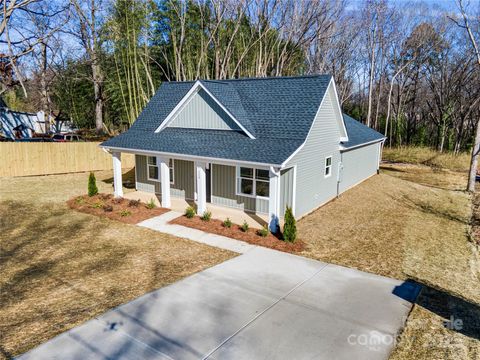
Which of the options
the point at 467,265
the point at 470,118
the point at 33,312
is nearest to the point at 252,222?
the point at 467,265

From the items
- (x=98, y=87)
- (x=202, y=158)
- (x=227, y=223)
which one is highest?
(x=98, y=87)

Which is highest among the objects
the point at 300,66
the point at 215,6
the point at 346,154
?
the point at 215,6

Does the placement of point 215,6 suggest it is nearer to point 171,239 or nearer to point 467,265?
point 171,239

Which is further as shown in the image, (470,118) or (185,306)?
(470,118)

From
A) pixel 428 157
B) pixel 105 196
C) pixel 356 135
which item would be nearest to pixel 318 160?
pixel 356 135

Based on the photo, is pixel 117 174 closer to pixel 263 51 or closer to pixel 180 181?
pixel 180 181

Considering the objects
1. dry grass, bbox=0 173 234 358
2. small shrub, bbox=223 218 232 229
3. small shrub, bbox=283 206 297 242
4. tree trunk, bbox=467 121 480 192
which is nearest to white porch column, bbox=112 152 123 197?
dry grass, bbox=0 173 234 358

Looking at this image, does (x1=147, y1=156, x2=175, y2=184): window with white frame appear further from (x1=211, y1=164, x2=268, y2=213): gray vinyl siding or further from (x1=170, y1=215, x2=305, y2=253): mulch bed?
(x1=170, y1=215, x2=305, y2=253): mulch bed
